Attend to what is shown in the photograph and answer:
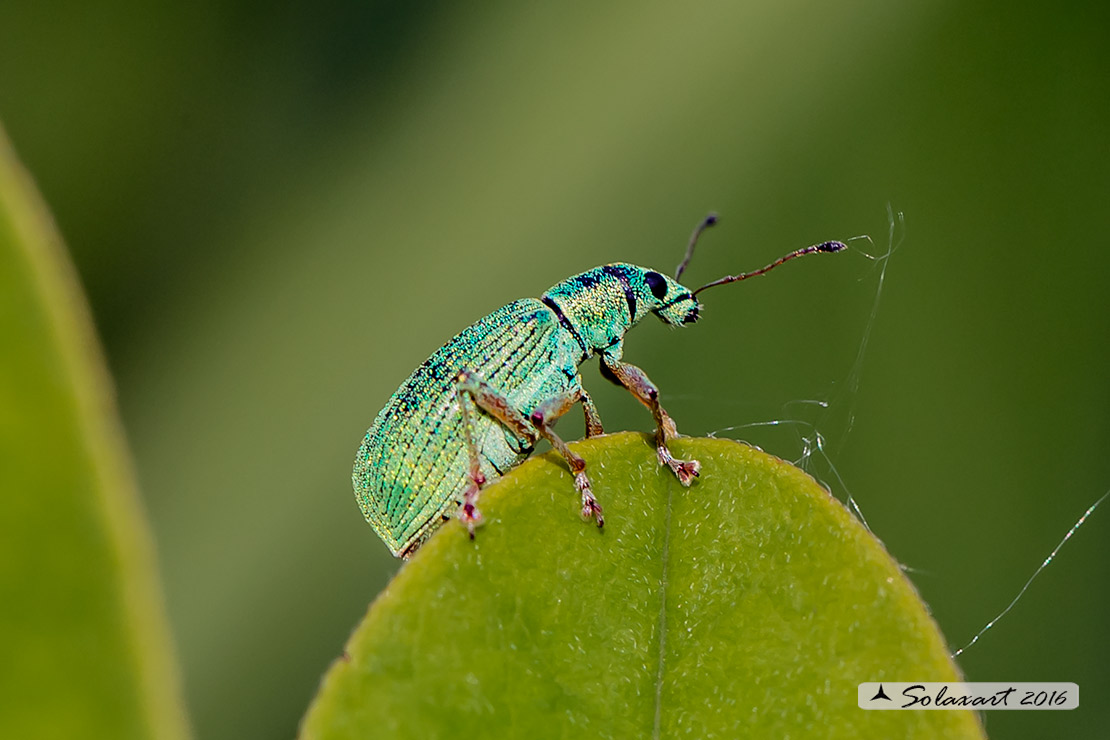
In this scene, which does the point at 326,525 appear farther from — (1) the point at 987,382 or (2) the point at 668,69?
(1) the point at 987,382

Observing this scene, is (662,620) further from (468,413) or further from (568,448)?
(468,413)

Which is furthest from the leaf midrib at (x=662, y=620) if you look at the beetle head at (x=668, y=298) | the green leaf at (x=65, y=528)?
the beetle head at (x=668, y=298)

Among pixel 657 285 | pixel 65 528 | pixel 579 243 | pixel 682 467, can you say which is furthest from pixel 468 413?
pixel 65 528

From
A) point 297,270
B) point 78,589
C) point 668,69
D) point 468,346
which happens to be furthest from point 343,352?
point 78,589

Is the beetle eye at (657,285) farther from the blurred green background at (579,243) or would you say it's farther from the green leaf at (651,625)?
the green leaf at (651,625)

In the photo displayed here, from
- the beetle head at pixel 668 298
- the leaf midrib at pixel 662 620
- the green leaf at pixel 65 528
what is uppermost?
the green leaf at pixel 65 528

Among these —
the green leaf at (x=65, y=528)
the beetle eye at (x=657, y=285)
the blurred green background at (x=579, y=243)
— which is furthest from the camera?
the blurred green background at (x=579, y=243)

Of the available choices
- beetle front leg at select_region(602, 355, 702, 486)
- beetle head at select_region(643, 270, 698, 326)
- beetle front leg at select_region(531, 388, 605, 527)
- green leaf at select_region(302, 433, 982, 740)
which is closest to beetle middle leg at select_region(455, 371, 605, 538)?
beetle front leg at select_region(531, 388, 605, 527)

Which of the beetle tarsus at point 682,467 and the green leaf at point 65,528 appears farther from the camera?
the beetle tarsus at point 682,467

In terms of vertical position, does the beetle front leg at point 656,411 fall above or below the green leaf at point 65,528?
below
